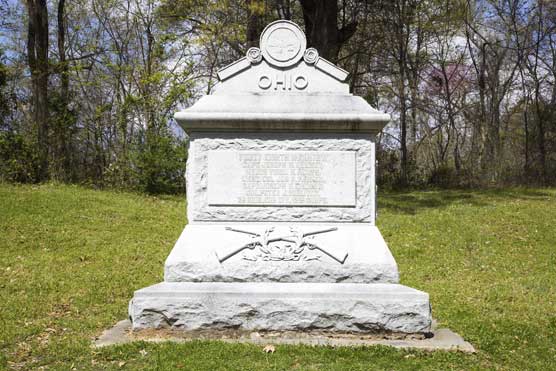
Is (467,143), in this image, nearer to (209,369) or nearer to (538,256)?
(538,256)

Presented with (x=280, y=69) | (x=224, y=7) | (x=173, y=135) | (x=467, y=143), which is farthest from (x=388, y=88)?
(x=280, y=69)

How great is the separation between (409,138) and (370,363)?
19100mm

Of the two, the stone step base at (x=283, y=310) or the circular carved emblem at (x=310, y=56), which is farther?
the circular carved emblem at (x=310, y=56)

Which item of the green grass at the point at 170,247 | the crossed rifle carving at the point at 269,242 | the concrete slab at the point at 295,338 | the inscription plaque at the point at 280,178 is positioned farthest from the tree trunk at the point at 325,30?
the concrete slab at the point at 295,338

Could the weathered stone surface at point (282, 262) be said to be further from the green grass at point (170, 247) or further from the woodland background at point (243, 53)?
the woodland background at point (243, 53)

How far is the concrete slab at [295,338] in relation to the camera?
4527mm

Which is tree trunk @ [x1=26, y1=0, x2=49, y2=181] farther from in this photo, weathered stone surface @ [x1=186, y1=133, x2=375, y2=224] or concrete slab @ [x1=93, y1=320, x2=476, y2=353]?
concrete slab @ [x1=93, y1=320, x2=476, y2=353]

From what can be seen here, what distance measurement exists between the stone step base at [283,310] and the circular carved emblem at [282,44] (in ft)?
7.41

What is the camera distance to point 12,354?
453 cm

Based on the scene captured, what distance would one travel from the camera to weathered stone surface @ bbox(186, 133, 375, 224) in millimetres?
5191

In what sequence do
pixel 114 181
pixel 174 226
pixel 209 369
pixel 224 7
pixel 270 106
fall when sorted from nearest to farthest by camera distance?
pixel 209 369
pixel 270 106
pixel 174 226
pixel 114 181
pixel 224 7

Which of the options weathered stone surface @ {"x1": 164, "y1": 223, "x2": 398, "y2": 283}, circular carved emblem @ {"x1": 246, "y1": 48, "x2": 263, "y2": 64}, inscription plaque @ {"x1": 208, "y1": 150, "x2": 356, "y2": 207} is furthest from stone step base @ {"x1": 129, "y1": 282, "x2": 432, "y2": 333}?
circular carved emblem @ {"x1": 246, "y1": 48, "x2": 263, "y2": 64}

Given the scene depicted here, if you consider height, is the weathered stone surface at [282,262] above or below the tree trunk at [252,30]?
below

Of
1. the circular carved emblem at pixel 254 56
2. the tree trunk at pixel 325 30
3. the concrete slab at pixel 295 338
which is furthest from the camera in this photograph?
the tree trunk at pixel 325 30
